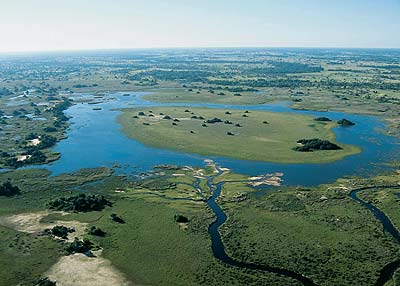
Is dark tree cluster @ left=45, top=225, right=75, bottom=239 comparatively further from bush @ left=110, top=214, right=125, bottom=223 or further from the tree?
the tree

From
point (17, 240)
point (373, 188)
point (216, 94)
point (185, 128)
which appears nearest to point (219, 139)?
point (185, 128)

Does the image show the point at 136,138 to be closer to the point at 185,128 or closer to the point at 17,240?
the point at 185,128

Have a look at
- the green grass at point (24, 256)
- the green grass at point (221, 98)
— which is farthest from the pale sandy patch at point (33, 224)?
the green grass at point (221, 98)

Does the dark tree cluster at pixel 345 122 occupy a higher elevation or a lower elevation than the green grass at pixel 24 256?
higher

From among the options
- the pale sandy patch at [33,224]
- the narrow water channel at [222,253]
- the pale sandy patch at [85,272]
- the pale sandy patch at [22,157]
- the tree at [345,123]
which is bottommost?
the narrow water channel at [222,253]

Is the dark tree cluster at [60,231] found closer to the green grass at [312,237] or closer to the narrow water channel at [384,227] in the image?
the green grass at [312,237]

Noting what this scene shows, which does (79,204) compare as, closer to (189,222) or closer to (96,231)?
(96,231)

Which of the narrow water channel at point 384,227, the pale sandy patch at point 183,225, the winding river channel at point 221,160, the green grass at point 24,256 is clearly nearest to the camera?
the green grass at point 24,256

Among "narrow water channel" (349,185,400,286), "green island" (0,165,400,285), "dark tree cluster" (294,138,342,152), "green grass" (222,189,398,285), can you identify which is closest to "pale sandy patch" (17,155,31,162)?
"green island" (0,165,400,285)
